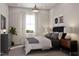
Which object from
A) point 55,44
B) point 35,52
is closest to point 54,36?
point 55,44

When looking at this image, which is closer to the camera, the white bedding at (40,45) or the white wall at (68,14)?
the white wall at (68,14)

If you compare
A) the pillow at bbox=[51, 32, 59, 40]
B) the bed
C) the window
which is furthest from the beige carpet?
the window

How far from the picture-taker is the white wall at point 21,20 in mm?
2705

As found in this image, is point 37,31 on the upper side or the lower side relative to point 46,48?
upper

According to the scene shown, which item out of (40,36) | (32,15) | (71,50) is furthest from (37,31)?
(71,50)

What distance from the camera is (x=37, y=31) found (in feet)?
8.97

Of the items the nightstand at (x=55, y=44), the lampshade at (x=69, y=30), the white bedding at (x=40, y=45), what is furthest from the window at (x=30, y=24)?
the lampshade at (x=69, y=30)

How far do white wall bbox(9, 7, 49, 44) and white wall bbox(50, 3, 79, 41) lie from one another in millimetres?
155

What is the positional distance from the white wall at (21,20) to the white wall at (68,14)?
16cm

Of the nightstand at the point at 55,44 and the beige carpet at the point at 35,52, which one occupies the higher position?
the nightstand at the point at 55,44

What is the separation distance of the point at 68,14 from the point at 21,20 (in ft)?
3.33

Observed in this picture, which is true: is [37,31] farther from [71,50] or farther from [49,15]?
[71,50]

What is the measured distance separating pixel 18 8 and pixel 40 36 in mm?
755

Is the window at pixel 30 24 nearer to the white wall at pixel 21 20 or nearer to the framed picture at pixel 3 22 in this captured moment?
the white wall at pixel 21 20
